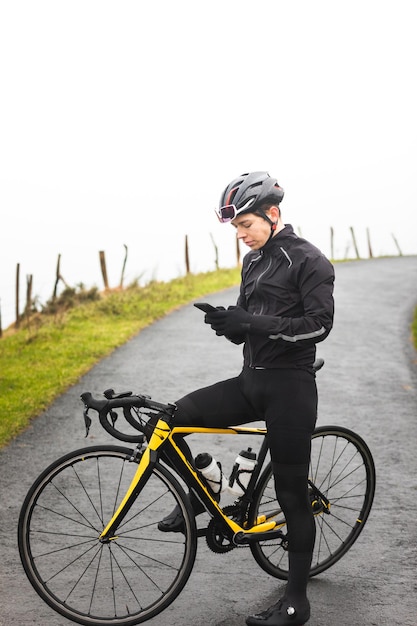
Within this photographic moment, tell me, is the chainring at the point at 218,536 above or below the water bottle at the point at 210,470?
below

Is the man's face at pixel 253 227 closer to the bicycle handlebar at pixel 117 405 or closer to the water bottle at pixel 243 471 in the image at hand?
the bicycle handlebar at pixel 117 405

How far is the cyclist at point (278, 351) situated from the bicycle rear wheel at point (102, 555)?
1.12ft

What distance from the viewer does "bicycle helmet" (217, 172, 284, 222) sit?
13.7 ft

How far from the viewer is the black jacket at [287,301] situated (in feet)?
13.2

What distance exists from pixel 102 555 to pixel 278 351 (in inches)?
79.4

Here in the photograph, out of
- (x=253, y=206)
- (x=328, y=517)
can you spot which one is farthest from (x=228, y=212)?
(x=328, y=517)

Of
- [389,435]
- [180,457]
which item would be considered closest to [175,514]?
[180,457]

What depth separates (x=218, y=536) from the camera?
14.8 feet

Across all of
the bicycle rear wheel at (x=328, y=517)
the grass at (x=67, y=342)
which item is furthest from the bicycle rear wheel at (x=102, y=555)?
the grass at (x=67, y=342)

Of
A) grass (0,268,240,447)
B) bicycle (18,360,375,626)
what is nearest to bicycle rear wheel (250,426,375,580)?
bicycle (18,360,375,626)

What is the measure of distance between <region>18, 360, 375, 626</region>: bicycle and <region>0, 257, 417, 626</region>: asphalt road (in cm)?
17

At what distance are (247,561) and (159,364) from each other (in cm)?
703

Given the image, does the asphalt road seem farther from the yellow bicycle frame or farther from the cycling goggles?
the cycling goggles

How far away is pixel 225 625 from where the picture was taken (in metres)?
4.40
